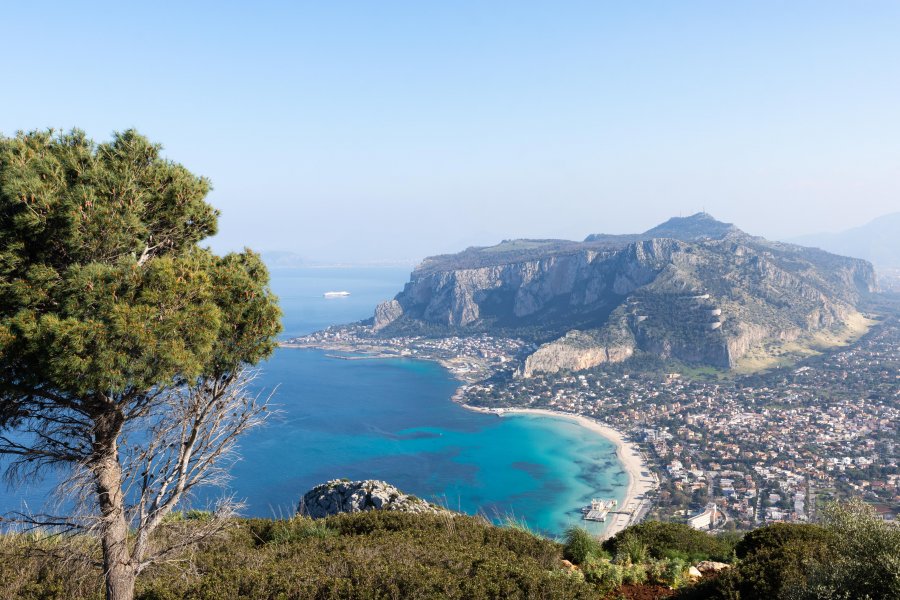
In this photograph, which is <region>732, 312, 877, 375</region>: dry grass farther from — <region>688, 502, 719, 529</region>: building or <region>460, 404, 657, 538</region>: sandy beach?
<region>688, 502, 719, 529</region>: building

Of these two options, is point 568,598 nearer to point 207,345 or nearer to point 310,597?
point 310,597

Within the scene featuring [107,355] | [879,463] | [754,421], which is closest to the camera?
[107,355]

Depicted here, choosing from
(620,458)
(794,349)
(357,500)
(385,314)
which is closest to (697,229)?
(794,349)

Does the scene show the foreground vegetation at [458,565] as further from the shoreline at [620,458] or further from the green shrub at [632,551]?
the shoreline at [620,458]

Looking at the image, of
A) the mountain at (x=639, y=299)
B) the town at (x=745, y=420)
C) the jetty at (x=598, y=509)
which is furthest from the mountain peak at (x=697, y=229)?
the jetty at (x=598, y=509)

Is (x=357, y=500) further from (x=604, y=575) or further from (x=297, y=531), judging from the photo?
(x=604, y=575)

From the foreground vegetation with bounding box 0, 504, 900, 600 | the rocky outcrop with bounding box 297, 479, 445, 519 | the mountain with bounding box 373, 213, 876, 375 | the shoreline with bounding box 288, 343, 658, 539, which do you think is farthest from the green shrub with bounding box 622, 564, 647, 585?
the mountain with bounding box 373, 213, 876, 375

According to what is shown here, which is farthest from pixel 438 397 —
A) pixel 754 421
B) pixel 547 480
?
pixel 754 421
